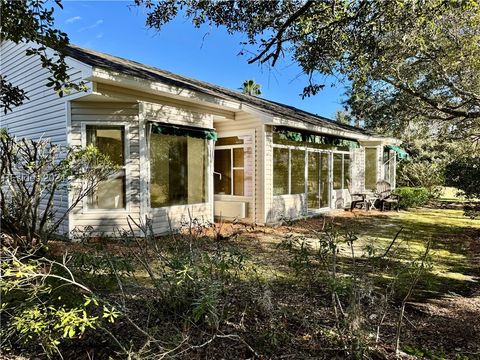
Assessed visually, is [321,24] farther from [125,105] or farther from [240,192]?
[240,192]

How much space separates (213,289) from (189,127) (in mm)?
6953

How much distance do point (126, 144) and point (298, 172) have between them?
6636 millimetres

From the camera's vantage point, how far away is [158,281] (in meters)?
3.20

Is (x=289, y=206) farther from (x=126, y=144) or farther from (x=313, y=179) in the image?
(x=126, y=144)

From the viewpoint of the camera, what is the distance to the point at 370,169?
57.8ft

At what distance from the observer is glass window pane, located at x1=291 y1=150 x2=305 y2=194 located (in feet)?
38.8

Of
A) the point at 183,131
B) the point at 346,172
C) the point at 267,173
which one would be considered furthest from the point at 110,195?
the point at 346,172

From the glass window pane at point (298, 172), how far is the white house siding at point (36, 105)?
758 centimetres

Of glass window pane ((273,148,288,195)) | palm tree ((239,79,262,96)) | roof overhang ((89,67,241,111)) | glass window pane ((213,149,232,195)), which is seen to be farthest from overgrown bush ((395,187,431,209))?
palm tree ((239,79,262,96))

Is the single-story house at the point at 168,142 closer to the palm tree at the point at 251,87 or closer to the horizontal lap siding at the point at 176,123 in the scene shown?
the horizontal lap siding at the point at 176,123

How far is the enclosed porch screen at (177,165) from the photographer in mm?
8586

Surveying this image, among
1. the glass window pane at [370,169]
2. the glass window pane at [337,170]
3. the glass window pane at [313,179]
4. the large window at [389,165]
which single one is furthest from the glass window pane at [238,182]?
the large window at [389,165]

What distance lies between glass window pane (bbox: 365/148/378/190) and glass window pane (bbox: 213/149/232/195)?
988 centimetres

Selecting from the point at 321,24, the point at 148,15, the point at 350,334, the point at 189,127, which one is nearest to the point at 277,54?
the point at 321,24
